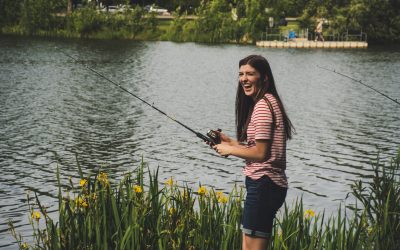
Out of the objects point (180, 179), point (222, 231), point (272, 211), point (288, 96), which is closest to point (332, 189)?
point (180, 179)

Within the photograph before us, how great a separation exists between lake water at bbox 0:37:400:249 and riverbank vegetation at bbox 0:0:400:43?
24.4 m

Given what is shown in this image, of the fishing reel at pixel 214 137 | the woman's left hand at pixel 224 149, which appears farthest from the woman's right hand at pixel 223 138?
the woman's left hand at pixel 224 149

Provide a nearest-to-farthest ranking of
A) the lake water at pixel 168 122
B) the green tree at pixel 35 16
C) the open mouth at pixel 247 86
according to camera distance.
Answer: the open mouth at pixel 247 86 → the lake water at pixel 168 122 → the green tree at pixel 35 16

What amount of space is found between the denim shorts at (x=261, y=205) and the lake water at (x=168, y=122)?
11.6 feet

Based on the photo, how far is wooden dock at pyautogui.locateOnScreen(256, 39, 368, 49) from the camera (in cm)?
7550

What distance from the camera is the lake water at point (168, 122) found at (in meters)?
17.6

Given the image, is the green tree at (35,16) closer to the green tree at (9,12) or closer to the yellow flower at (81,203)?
the green tree at (9,12)

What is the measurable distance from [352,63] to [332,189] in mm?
40402

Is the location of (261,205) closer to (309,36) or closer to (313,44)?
(313,44)

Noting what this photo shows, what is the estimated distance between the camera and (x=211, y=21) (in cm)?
8094

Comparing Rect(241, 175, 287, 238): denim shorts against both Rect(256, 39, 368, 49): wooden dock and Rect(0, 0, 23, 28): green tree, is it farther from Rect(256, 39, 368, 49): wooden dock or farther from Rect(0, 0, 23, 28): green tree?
Rect(0, 0, 23, 28): green tree

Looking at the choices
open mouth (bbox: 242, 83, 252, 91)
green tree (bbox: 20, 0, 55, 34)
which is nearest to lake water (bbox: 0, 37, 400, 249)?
open mouth (bbox: 242, 83, 252, 91)

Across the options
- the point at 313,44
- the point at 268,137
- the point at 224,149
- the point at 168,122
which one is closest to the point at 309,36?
the point at 313,44

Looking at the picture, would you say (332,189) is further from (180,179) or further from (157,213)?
(157,213)
